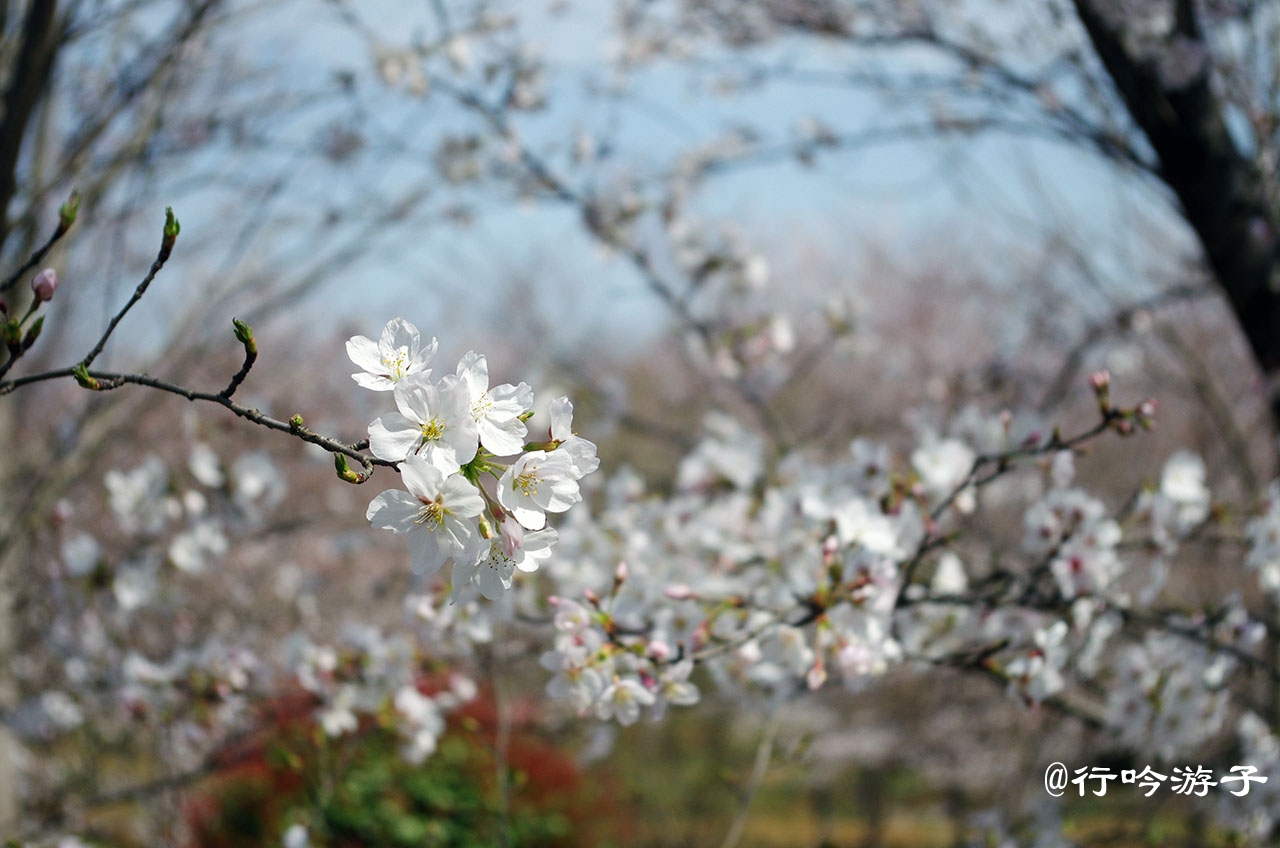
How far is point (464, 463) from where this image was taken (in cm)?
115

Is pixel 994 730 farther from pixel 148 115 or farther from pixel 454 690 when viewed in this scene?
pixel 148 115

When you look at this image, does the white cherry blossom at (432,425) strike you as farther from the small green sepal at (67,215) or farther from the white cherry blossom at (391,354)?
the small green sepal at (67,215)

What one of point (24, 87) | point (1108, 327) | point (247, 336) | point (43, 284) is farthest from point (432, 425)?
point (1108, 327)

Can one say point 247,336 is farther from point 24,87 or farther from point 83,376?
point 24,87

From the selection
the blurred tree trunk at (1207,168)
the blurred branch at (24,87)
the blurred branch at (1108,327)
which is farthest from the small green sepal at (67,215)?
the blurred branch at (1108,327)

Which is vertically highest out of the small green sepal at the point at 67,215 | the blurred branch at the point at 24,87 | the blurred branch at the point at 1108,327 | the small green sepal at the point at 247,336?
the small green sepal at the point at 247,336

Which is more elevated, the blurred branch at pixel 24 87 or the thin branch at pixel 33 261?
the thin branch at pixel 33 261

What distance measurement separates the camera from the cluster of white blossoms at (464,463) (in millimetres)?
1123

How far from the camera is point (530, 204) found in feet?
14.0

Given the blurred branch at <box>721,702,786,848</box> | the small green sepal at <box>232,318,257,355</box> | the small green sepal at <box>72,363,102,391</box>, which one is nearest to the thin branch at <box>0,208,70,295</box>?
the small green sepal at <box>72,363,102,391</box>

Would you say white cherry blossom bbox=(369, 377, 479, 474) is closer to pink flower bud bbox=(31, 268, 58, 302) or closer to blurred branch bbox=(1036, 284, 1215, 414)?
pink flower bud bbox=(31, 268, 58, 302)

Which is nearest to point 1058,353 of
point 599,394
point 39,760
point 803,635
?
point 599,394

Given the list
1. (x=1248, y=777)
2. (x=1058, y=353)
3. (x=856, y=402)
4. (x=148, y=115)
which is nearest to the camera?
(x=1248, y=777)

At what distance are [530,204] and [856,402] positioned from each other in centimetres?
767
